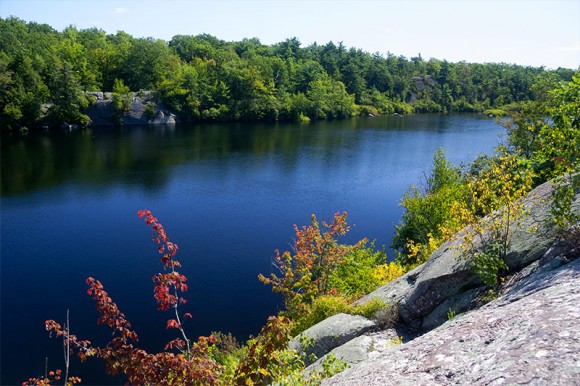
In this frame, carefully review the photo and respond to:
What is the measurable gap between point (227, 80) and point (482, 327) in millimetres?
96624

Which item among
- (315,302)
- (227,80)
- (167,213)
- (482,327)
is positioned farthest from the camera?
(227,80)

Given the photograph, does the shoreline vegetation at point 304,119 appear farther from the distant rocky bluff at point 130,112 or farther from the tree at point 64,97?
the distant rocky bluff at point 130,112

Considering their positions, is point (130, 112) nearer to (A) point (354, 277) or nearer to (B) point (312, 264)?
(A) point (354, 277)

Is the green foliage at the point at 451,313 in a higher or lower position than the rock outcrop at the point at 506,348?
lower

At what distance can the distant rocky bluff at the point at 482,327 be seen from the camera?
521 cm

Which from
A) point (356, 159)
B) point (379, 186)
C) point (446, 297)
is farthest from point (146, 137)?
point (446, 297)

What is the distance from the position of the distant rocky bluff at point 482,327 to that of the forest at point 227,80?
2498cm

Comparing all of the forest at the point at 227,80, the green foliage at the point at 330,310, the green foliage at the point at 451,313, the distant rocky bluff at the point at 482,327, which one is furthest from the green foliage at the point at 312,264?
the forest at the point at 227,80

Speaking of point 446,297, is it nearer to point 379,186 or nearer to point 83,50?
point 379,186

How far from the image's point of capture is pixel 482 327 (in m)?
6.68

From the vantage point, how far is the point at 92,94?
84625 millimetres

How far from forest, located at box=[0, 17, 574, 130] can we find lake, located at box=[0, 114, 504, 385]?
40.0 feet

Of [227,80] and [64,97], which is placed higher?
[227,80]

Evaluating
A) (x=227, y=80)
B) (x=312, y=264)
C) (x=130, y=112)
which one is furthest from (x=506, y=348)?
(x=227, y=80)
